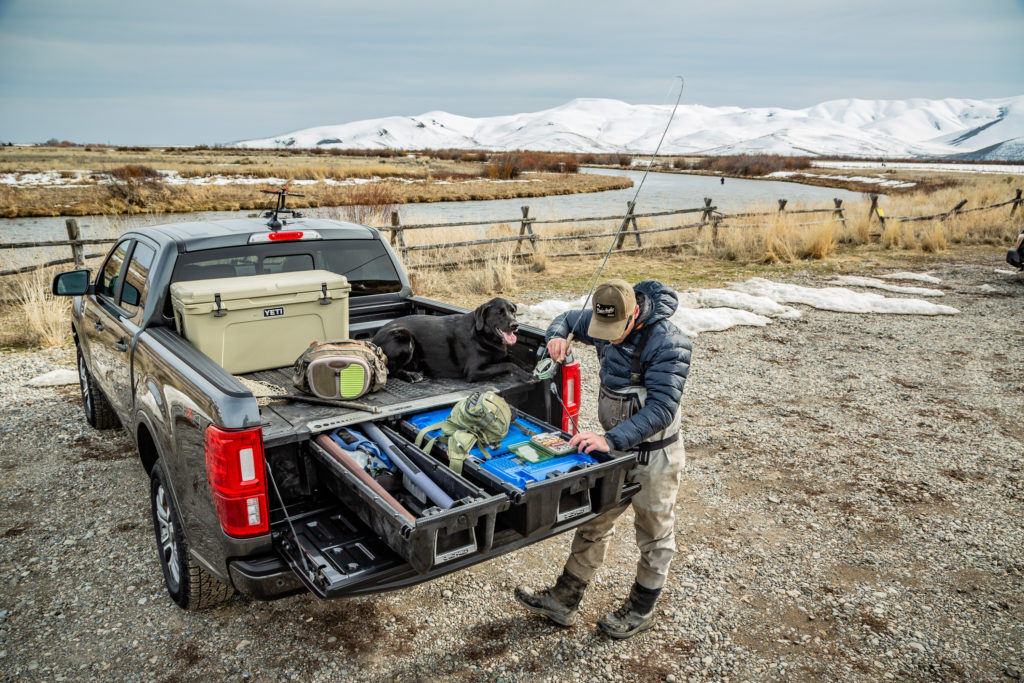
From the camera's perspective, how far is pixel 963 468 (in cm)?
482

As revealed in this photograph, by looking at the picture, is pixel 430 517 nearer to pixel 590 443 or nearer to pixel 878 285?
pixel 590 443

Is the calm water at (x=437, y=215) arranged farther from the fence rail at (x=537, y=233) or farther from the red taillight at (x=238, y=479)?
the red taillight at (x=238, y=479)

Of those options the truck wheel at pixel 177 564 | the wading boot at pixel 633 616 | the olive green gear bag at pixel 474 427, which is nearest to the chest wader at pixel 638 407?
the olive green gear bag at pixel 474 427

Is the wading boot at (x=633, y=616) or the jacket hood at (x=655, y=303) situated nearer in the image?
the jacket hood at (x=655, y=303)

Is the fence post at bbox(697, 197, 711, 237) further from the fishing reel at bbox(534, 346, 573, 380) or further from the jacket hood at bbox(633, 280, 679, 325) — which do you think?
the jacket hood at bbox(633, 280, 679, 325)

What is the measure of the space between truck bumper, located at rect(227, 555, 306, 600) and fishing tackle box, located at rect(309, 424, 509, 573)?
0.34 meters

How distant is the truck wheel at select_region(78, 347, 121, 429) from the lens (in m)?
5.12

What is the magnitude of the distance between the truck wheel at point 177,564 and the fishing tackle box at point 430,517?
2.88 feet

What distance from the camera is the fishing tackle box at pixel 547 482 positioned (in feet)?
7.89

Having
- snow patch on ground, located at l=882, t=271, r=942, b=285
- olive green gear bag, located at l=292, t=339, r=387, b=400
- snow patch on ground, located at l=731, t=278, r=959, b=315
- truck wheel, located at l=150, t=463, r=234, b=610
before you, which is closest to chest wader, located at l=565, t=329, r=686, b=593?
olive green gear bag, located at l=292, t=339, r=387, b=400

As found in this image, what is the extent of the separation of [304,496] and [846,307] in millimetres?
9650

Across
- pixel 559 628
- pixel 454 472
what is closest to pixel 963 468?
pixel 559 628

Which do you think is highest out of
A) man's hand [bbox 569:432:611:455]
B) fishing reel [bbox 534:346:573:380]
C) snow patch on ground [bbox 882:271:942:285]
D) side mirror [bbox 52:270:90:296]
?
side mirror [bbox 52:270:90:296]

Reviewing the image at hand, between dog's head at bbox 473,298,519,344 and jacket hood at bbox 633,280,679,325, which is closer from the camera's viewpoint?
jacket hood at bbox 633,280,679,325
